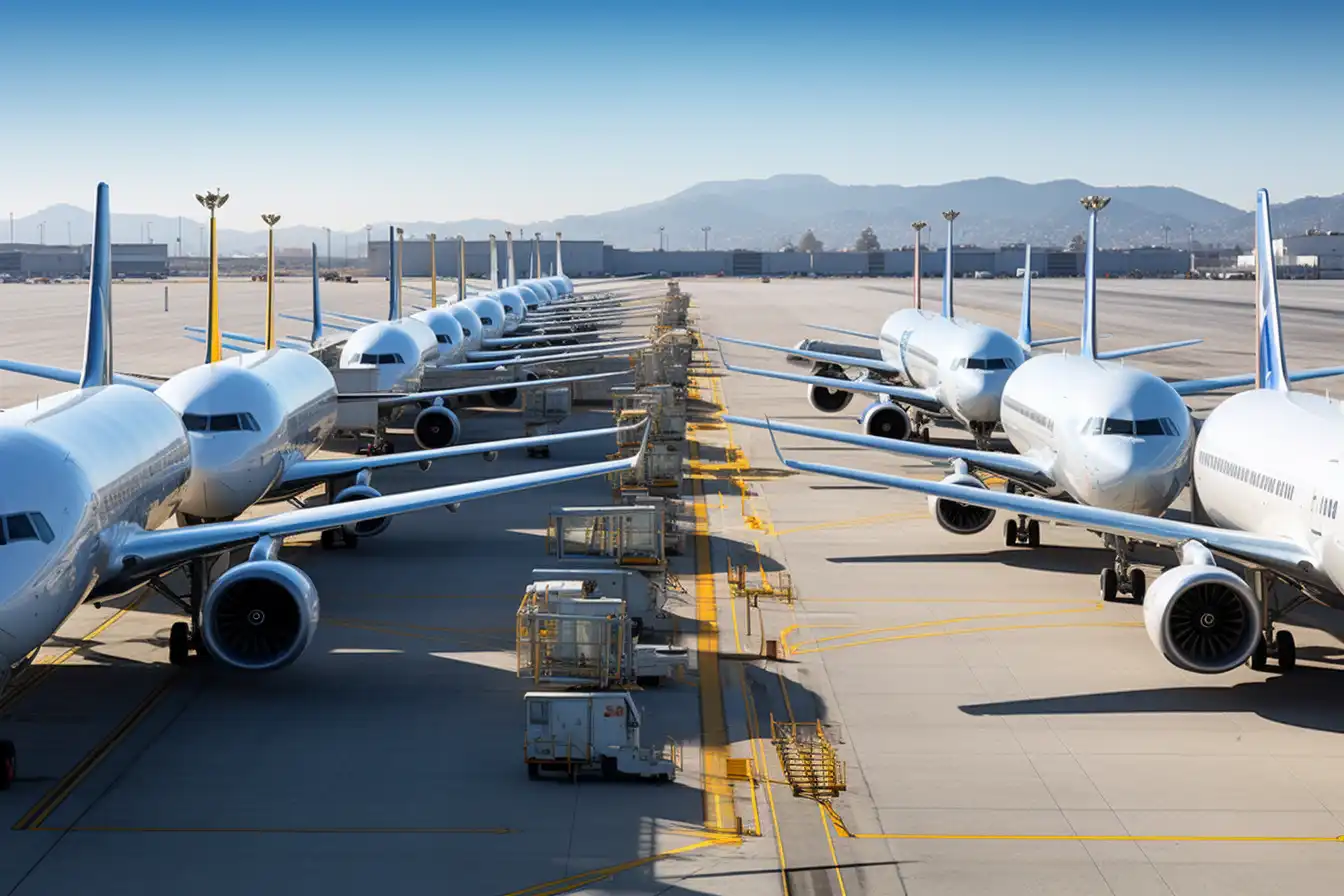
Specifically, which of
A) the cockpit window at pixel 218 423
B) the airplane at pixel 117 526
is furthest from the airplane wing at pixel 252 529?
the cockpit window at pixel 218 423

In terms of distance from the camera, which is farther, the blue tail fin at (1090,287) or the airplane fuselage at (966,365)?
the airplane fuselage at (966,365)

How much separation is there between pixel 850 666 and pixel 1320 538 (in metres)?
8.11

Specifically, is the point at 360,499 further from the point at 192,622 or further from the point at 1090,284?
the point at 1090,284

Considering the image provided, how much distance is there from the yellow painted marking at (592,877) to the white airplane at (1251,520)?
970cm

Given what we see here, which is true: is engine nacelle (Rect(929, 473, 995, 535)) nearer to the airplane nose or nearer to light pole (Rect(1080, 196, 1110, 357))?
the airplane nose

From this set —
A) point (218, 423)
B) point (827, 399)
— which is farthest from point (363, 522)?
point (827, 399)

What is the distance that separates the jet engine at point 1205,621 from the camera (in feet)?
80.5

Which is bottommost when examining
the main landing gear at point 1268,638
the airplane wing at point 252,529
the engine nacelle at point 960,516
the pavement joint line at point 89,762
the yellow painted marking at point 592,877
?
the yellow painted marking at point 592,877

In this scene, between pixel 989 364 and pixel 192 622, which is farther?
pixel 989 364

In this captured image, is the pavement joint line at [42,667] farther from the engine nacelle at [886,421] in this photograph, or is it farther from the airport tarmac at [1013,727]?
the engine nacelle at [886,421]

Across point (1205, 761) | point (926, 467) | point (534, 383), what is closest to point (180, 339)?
point (534, 383)

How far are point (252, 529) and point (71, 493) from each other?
3729 millimetres

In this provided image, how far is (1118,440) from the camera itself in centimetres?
3170

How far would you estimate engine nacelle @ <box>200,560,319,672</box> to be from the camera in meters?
24.4
